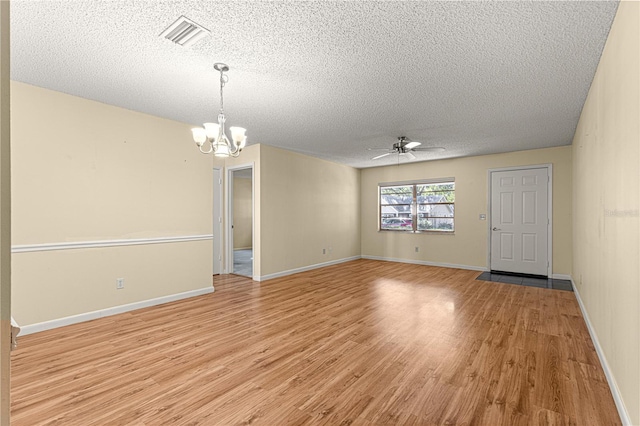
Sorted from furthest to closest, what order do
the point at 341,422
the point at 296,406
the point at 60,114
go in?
the point at 60,114 < the point at 296,406 < the point at 341,422

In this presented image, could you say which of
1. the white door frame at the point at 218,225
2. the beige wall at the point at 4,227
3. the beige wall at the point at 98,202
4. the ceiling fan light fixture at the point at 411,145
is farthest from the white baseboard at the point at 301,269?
the beige wall at the point at 4,227

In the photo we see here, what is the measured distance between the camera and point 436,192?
23.7ft

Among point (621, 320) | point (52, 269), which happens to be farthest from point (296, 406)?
point (52, 269)

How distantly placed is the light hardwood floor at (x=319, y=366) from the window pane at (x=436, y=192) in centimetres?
324

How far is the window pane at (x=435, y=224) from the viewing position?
23.2 feet

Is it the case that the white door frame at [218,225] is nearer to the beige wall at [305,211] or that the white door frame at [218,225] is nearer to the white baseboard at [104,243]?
the beige wall at [305,211]

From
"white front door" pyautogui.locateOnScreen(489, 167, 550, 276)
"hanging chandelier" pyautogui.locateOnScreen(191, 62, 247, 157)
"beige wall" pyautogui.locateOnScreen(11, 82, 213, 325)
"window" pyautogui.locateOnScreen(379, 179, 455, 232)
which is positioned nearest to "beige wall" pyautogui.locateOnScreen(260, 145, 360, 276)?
"window" pyautogui.locateOnScreen(379, 179, 455, 232)

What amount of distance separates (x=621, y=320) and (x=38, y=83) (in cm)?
526

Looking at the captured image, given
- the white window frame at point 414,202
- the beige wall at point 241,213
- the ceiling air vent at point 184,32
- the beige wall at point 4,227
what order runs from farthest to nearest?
the beige wall at point 241,213 < the white window frame at point 414,202 < the ceiling air vent at point 184,32 < the beige wall at point 4,227

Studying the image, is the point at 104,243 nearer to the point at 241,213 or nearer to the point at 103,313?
the point at 103,313

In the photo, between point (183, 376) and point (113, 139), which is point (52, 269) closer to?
point (113, 139)

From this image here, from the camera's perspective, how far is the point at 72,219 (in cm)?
341

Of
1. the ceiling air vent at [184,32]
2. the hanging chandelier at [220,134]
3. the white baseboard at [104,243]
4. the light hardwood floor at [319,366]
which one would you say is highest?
the ceiling air vent at [184,32]

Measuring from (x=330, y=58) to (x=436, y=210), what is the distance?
5529 mm
